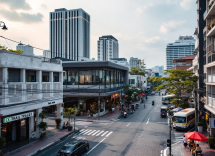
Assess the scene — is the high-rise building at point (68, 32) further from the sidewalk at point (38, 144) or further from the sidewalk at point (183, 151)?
the sidewalk at point (183, 151)

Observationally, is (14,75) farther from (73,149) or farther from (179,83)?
(179,83)

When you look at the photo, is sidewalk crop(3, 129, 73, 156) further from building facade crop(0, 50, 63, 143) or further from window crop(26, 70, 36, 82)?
window crop(26, 70, 36, 82)

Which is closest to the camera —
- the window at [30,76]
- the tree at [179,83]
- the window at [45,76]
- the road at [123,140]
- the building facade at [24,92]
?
the building facade at [24,92]

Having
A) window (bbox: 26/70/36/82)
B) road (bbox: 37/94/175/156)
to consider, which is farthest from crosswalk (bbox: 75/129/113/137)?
window (bbox: 26/70/36/82)

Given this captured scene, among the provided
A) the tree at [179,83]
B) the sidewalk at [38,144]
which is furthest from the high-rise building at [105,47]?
the sidewalk at [38,144]

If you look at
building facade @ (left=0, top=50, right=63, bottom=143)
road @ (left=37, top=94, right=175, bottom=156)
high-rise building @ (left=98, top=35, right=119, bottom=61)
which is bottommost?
road @ (left=37, top=94, right=175, bottom=156)

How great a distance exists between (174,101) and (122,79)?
85.6 ft

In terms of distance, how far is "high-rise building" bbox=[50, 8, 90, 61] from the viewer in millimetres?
109000

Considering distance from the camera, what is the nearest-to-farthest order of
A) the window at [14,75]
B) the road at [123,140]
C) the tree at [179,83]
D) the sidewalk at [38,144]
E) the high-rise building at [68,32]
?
1. the sidewalk at [38,144]
2. the road at [123,140]
3. the window at [14,75]
4. the tree at [179,83]
5. the high-rise building at [68,32]

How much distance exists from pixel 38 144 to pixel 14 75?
812cm

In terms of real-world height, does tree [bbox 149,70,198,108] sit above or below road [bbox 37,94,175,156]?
above

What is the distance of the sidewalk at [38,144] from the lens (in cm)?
1714

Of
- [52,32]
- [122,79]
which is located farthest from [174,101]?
[52,32]

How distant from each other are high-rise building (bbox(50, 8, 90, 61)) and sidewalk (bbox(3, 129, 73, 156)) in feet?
289
